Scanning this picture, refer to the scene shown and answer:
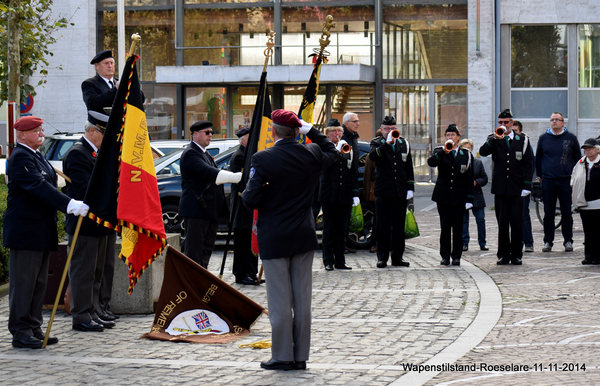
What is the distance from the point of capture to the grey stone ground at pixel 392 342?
573 centimetres

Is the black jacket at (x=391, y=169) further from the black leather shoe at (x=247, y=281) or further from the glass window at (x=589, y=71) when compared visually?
the glass window at (x=589, y=71)

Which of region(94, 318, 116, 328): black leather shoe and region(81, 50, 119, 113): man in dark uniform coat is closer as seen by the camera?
region(94, 318, 116, 328): black leather shoe

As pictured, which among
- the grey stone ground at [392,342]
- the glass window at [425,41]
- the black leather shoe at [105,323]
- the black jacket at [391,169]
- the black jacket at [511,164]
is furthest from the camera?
the glass window at [425,41]

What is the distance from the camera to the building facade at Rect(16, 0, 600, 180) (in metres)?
26.6

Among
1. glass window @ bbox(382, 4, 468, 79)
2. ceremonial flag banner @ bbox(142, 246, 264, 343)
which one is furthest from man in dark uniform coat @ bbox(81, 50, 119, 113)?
glass window @ bbox(382, 4, 468, 79)

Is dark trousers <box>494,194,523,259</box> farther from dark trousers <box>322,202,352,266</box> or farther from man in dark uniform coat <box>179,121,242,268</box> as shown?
man in dark uniform coat <box>179,121,242,268</box>

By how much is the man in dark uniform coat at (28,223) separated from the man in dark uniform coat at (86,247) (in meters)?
0.51

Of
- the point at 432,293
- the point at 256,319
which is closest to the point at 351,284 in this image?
the point at 432,293

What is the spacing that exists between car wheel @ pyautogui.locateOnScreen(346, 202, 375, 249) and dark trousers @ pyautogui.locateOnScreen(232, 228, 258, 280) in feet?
10.5

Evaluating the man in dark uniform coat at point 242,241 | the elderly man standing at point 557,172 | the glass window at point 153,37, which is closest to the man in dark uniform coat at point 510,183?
the elderly man standing at point 557,172

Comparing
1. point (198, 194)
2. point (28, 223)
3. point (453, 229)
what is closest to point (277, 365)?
point (28, 223)

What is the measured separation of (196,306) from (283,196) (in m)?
1.76

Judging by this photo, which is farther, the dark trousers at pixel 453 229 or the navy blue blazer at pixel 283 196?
the dark trousers at pixel 453 229

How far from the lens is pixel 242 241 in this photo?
33.7ft
